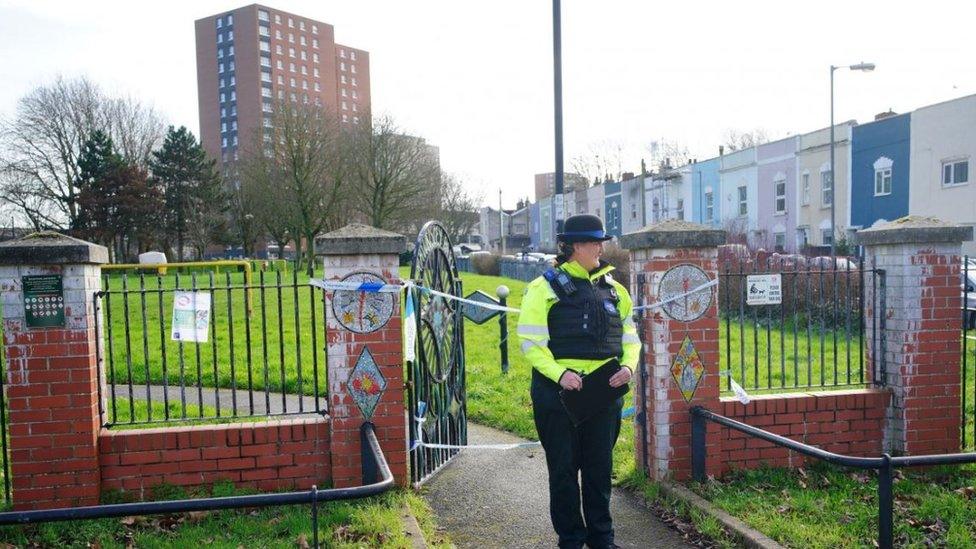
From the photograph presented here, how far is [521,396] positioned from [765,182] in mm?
31535

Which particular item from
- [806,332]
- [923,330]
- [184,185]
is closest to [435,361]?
[923,330]

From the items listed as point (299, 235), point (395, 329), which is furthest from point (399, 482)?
point (299, 235)

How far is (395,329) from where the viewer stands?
16.4 feet

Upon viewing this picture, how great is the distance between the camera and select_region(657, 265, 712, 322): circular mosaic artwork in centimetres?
529

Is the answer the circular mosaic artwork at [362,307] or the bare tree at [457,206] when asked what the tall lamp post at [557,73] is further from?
the bare tree at [457,206]

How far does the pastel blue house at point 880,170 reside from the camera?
28.6 metres

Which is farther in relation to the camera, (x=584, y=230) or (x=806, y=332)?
(x=806, y=332)

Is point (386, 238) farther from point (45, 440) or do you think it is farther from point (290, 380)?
point (290, 380)

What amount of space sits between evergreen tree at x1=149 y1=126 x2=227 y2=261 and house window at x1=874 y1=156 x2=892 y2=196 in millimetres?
36261

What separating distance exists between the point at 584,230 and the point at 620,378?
2.87 ft

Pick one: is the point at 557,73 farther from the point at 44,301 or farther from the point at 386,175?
the point at 386,175

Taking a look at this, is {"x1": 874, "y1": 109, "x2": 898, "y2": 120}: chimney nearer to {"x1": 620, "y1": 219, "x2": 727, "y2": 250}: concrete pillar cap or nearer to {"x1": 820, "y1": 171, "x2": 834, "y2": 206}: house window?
{"x1": 820, "y1": 171, "x2": 834, "y2": 206}: house window

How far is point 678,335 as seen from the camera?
5.33 meters

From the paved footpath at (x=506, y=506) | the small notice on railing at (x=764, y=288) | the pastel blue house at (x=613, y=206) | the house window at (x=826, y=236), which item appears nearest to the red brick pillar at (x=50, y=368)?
the paved footpath at (x=506, y=506)
